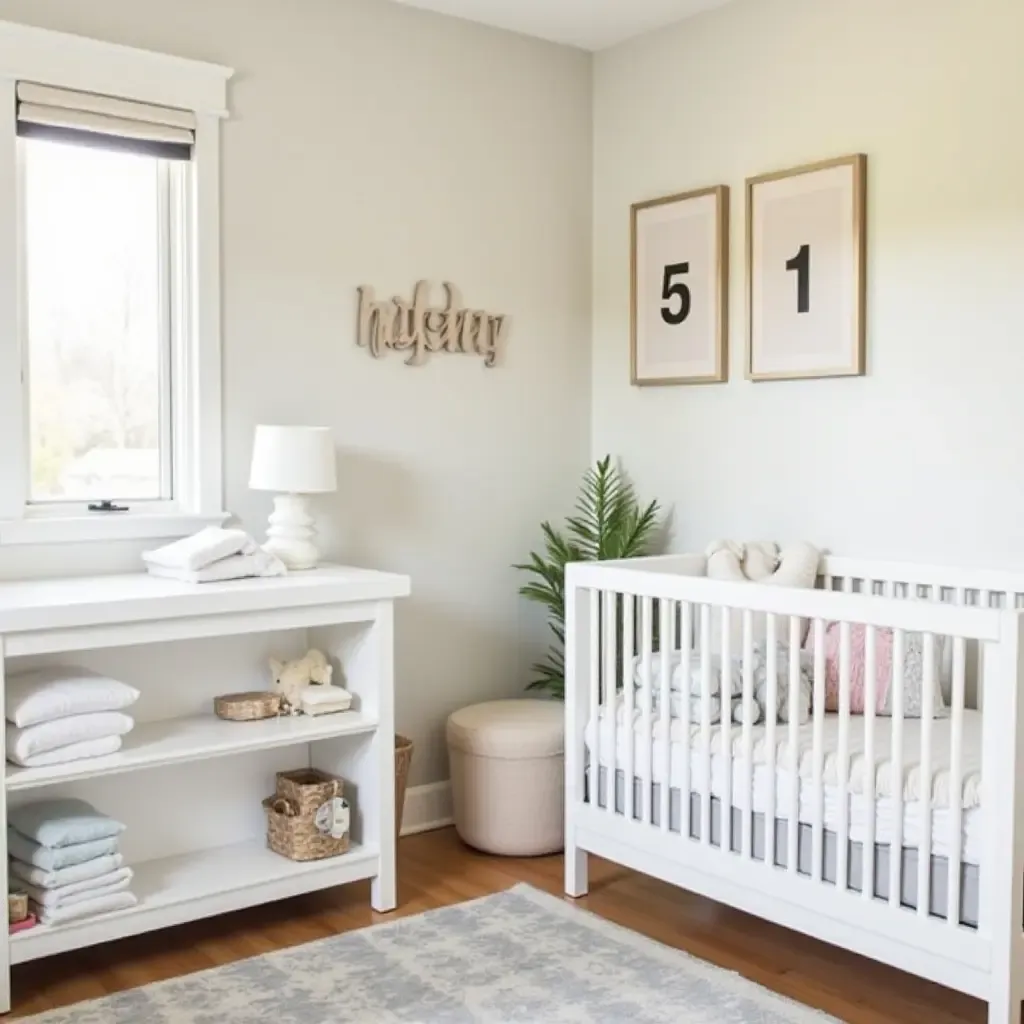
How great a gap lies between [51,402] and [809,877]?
209 cm

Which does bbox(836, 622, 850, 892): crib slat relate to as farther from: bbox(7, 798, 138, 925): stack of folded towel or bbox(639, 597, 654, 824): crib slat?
bbox(7, 798, 138, 925): stack of folded towel

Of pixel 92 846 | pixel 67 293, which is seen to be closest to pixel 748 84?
pixel 67 293

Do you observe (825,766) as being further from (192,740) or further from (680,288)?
(680,288)

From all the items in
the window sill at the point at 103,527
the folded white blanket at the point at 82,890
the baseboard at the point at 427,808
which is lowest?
the baseboard at the point at 427,808

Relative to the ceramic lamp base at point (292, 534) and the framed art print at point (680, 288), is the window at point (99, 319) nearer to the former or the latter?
the ceramic lamp base at point (292, 534)

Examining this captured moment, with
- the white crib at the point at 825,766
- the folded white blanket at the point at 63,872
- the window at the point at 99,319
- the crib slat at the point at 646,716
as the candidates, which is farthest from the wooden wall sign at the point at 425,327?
the folded white blanket at the point at 63,872

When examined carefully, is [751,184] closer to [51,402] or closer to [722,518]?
[722,518]

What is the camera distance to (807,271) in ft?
11.2

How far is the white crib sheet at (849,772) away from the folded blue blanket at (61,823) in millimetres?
1186

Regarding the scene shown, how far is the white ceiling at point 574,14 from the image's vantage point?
3623mm

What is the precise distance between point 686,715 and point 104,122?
1974 millimetres

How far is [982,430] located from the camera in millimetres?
3055

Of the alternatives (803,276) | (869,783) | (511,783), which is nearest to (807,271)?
(803,276)

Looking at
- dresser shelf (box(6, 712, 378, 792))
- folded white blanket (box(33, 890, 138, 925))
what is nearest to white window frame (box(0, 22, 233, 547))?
dresser shelf (box(6, 712, 378, 792))
